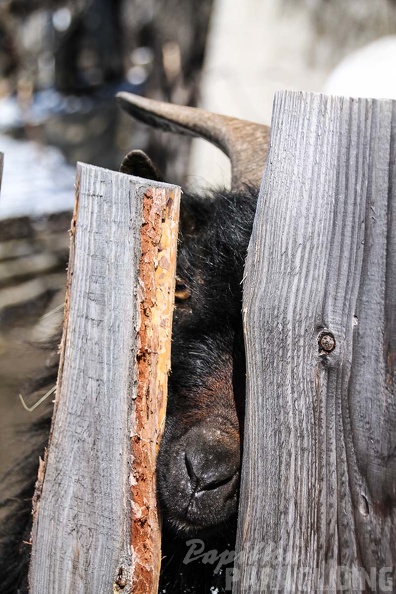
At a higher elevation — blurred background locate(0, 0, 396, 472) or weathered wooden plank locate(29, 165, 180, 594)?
blurred background locate(0, 0, 396, 472)

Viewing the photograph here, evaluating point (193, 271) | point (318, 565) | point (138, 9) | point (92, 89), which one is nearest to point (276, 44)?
point (138, 9)

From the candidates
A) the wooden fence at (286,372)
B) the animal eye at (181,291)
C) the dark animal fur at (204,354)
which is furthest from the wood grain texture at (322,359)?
the animal eye at (181,291)

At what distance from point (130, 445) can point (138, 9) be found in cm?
1113

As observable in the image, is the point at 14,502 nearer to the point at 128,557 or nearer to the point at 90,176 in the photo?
the point at 128,557

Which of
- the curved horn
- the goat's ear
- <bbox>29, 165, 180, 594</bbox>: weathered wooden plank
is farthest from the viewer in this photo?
the curved horn

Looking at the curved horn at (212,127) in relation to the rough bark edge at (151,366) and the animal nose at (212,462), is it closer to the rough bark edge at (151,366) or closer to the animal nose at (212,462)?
the rough bark edge at (151,366)

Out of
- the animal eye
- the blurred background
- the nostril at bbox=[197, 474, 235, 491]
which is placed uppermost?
the blurred background

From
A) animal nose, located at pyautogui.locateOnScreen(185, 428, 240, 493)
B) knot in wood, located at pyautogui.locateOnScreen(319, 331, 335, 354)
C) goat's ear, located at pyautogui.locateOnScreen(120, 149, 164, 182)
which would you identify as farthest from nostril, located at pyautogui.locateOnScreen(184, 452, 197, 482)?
goat's ear, located at pyautogui.locateOnScreen(120, 149, 164, 182)

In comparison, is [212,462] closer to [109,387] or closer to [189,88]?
[109,387]

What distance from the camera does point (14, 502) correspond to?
10.5ft

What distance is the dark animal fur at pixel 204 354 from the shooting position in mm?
2348

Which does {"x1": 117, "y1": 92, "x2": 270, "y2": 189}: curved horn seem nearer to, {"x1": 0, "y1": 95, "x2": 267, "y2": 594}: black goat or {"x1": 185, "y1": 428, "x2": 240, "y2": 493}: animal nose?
{"x1": 0, "y1": 95, "x2": 267, "y2": 594}: black goat

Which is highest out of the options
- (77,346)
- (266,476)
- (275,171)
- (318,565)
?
(275,171)

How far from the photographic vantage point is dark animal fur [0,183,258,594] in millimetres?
2348
